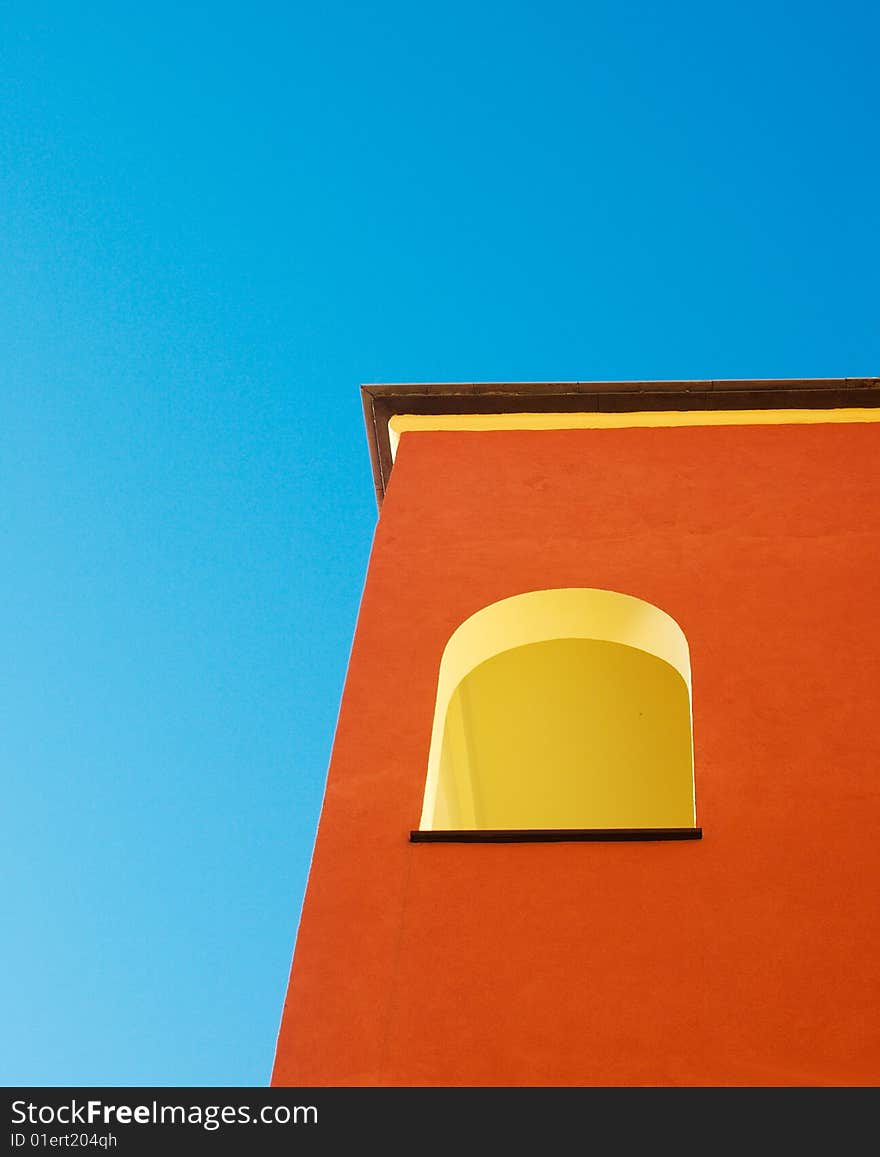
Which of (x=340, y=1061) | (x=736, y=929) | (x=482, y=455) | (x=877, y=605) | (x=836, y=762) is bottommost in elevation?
(x=340, y=1061)

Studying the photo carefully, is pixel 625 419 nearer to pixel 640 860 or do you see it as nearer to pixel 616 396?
pixel 616 396

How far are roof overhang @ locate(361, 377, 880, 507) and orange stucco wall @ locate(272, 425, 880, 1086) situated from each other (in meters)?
0.96

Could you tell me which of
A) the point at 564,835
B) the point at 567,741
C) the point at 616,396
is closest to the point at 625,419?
the point at 616,396

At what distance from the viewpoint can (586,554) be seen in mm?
7770

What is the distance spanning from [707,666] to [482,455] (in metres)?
2.71

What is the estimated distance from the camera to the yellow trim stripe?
902 centimetres

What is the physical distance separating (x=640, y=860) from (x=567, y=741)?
3880 mm

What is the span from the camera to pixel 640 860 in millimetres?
5770

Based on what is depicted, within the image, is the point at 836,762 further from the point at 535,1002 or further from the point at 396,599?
the point at 396,599

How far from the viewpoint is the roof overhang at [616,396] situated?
9.05 m

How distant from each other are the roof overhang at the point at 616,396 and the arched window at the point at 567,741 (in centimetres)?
172
